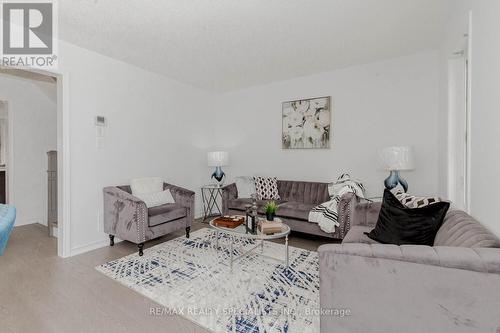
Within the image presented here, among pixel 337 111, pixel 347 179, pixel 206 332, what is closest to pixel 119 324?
pixel 206 332

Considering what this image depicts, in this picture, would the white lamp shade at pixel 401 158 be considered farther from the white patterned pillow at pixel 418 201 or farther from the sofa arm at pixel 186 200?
the sofa arm at pixel 186 200

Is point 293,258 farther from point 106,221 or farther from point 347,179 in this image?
point 106,221

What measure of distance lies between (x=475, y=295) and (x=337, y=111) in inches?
133

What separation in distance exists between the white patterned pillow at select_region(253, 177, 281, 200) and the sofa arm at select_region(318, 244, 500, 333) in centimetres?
291

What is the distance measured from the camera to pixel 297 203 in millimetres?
3834

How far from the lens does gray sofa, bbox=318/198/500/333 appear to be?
101 cm

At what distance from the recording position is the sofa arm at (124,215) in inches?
116

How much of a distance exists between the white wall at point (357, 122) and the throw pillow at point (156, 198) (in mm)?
1788

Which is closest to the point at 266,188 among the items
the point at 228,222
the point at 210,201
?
the point at 210,201

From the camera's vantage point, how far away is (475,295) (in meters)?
1.01

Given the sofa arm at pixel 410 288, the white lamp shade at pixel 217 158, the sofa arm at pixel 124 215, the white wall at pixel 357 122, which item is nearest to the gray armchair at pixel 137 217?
the sofa arm at pixel 124 215

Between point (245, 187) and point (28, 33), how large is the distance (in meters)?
3.37

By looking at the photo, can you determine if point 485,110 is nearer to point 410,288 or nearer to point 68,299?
point 410,288

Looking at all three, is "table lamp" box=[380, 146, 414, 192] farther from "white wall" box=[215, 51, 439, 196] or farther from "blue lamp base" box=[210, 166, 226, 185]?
"blue lamp base" box=[210, 166, 226, 185]
